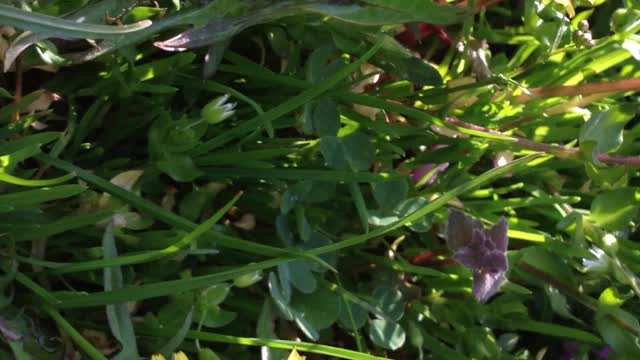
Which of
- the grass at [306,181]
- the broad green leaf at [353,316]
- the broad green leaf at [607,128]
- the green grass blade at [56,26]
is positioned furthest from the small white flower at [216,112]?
the broad green leaf at [607,128]

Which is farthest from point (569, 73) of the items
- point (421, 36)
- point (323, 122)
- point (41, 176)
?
point (41, 176)

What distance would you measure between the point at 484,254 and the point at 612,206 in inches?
6.6

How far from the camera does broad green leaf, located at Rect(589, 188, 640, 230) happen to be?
934 mm

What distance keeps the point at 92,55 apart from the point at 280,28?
0.19 m

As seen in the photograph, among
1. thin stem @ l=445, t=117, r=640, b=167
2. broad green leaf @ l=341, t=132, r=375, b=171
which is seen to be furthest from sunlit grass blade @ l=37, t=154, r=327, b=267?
thin stem @ l=445, t=117, r=640, b=167

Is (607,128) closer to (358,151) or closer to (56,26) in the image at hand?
(358,151)

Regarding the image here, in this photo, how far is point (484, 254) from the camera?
33.6 inches

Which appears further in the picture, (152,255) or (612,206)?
(612,206)

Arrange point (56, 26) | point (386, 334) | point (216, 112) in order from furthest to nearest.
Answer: point (386, 334), point (216, 112), point (56, 26)

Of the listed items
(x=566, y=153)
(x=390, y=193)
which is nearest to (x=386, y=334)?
(x=390, y=193)

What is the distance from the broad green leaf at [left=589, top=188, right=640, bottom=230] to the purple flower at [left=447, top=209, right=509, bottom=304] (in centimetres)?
13

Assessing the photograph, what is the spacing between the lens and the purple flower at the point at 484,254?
0.85 metres

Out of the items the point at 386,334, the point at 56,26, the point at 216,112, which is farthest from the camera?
the point at 386,334

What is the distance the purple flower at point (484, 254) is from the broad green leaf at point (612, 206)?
131mm
